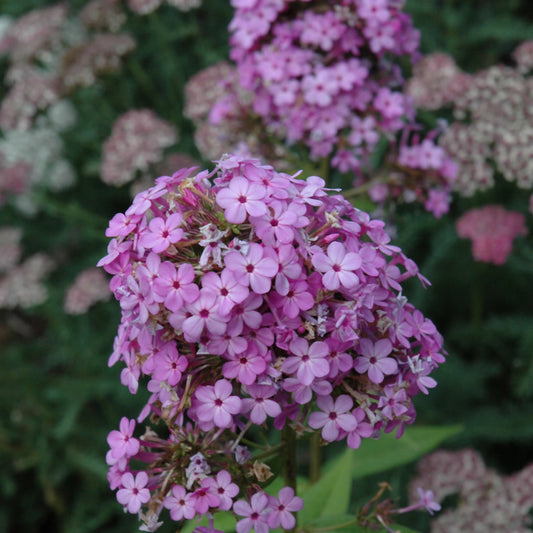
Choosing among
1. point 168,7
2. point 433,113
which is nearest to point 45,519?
point 433,113

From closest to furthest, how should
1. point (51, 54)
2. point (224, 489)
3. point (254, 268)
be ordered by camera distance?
point (254, 268) < point (224, 489) < point (51, 54)

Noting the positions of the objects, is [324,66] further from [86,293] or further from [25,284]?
[25,284]

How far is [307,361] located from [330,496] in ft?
3.54

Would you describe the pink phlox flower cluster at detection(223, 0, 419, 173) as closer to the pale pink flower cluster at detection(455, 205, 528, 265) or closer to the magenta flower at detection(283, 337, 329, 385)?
the pale pink flower cluster at detection(455, 205, 528, 265)

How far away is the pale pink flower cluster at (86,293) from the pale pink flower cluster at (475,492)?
1999 millimetres

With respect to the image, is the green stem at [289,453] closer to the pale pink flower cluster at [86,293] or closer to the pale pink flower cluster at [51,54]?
the pale pink flower cluster at [86,293]

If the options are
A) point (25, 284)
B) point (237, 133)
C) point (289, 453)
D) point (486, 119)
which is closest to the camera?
point (289, 453)

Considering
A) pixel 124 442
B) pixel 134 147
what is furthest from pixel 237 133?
pixel 124 442

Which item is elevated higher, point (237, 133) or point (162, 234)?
point (162, 234)

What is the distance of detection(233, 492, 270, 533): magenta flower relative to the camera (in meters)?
1.53

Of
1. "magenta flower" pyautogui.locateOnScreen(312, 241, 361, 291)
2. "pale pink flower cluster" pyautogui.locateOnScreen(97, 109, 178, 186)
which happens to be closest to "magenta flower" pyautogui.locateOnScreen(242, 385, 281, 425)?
"magenta flower" pyautogui.locateOnScreen(312, 241, 361, 291)

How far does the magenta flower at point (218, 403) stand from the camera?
146 cm

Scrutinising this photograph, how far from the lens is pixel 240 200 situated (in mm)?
1453

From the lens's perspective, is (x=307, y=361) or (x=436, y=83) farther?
(x=436, y=83)
